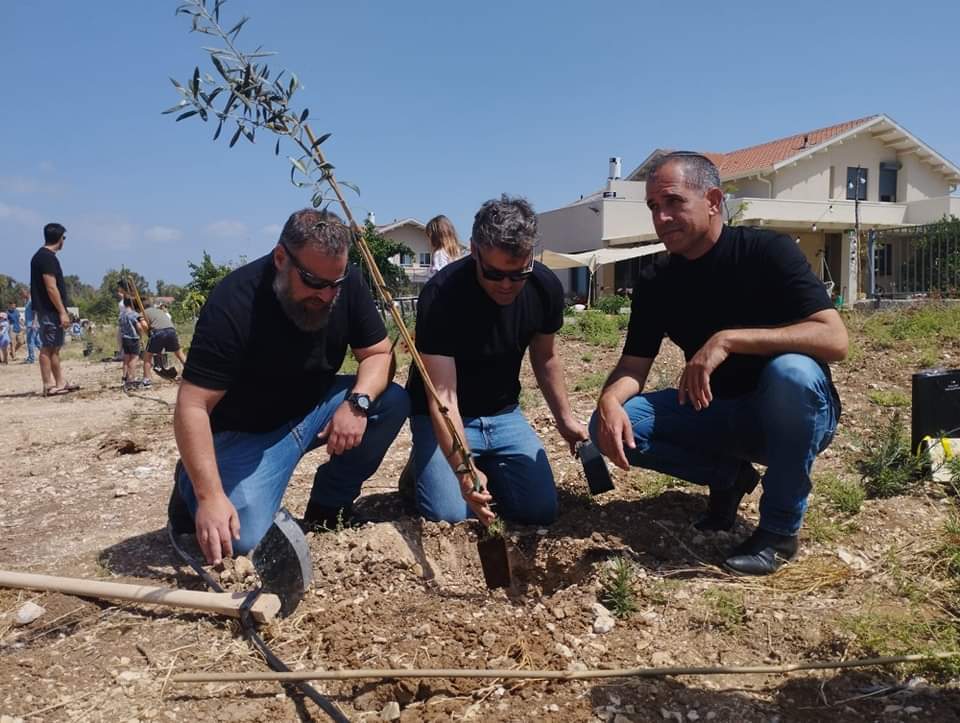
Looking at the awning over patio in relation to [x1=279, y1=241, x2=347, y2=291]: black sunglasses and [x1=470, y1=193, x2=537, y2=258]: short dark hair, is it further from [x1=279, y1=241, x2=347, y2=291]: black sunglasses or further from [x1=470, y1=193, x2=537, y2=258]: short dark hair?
[x1=279, y1=241, x2=347, y2=291]: black sunglasses

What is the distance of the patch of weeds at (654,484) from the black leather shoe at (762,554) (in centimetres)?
76

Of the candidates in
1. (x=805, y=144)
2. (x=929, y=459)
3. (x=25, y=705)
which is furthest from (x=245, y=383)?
(x=805, y=144)

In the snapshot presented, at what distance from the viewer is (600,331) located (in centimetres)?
1072

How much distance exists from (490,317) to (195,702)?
5.92ft

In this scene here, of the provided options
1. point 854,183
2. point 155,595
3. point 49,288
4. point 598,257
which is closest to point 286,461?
point 155,595

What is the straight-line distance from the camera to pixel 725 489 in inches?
116

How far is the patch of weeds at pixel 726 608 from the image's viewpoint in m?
2.25

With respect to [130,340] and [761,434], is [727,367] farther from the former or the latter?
[130,340]

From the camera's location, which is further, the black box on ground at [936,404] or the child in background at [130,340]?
the child in background at [130,340]

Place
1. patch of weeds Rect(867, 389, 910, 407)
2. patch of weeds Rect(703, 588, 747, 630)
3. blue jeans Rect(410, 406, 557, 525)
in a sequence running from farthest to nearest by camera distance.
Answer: patch of weeds Rect(867, 389, 910, 407) → blue jeans Rect(410, 406, 557, 525) → patch of weeds Rect(703, 588, 747, 630)

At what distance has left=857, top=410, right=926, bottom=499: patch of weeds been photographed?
320 centimetres

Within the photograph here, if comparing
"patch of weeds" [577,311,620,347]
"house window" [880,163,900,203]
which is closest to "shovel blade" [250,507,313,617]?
"patch of weeds" [577,311,620,347]

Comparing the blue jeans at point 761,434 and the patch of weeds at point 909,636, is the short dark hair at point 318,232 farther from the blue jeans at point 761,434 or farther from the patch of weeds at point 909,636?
the patch of weeds at point 909,636

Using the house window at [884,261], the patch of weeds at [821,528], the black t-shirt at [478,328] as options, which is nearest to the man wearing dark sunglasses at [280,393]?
the black t-shirt at [478,328]
